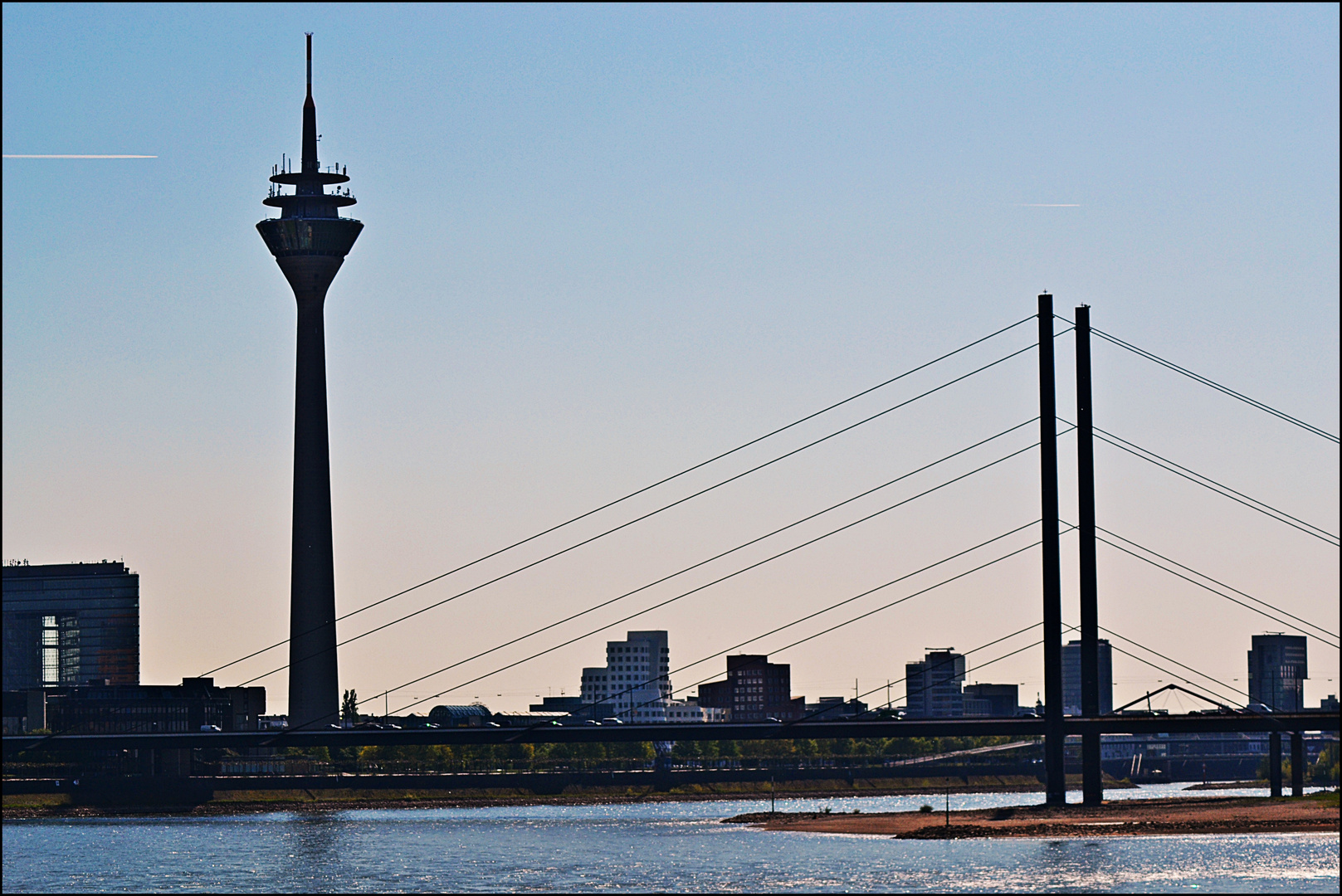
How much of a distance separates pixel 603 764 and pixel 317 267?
180ft

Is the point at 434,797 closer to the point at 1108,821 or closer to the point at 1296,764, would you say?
the point at 1296,764

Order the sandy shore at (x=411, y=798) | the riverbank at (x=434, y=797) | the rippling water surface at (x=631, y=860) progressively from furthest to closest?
the riverbank at (x=434, y=797), the sandy shore at (x=411, y=798), the rippling water surface at (x=631, y=860)

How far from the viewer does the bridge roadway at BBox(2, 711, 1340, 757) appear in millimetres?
94500

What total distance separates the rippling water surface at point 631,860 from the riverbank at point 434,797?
3261 centimetres

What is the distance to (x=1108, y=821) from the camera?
290 ft

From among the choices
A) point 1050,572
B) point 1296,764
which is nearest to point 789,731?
point 1050,572

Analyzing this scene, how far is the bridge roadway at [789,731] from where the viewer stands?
310ft

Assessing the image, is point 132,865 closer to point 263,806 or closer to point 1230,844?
point 1230,844

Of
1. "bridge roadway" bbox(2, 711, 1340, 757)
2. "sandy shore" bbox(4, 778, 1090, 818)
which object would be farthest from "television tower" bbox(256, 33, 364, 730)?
"bridge roadway" bbox(2, 711, 1340, 757)

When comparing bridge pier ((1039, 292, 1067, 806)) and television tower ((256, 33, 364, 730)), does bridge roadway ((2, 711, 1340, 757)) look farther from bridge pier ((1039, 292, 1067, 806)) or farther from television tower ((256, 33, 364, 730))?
television tower ((256, 33, 364, 730))

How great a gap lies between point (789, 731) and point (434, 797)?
66.2 metres

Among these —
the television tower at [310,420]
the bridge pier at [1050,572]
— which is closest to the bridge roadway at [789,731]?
the bridge pier at [1050,572]

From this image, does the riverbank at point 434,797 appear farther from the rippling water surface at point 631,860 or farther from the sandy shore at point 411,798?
the rippling water surface at point 631,860

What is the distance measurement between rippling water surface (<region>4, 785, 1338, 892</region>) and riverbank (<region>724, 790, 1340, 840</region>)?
2525 mm
